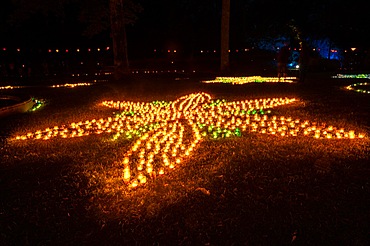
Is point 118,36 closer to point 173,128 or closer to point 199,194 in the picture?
point 173,128

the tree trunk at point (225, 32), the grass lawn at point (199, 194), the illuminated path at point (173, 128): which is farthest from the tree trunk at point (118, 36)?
the grass lawn at point (199, 194)

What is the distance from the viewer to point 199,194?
425 centimetres

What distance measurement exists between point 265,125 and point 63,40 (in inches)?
998

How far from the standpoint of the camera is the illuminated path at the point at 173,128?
216 inches

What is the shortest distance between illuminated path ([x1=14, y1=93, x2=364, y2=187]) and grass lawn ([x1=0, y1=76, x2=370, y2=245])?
233 millimetres

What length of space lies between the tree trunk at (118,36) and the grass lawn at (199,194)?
12146mm

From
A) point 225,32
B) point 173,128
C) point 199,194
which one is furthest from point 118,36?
point 199,194

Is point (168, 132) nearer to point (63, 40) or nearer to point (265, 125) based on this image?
point (265, 125)

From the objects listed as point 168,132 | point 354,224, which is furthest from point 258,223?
point 168,132

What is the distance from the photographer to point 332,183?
4.36 meters

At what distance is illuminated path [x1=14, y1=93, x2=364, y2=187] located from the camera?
18.0 feet

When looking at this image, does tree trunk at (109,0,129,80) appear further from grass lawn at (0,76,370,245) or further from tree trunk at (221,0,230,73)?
grass lawn at (0,76,370,245)

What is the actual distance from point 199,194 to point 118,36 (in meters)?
15.6

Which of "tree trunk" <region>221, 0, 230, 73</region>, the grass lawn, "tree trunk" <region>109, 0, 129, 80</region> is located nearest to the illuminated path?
the grass lawn
